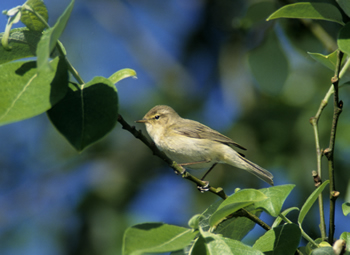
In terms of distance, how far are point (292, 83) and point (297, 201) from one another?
68.9 inches

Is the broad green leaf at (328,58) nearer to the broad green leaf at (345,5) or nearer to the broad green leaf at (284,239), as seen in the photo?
the broad green leaf at (345,5)

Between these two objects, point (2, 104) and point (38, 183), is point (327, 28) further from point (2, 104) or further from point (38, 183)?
point (38, 183)

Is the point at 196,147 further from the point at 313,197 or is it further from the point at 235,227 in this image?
the point at 313,197

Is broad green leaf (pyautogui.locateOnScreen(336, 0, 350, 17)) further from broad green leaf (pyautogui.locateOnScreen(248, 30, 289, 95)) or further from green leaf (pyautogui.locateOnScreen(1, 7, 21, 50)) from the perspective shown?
green leaf (pyautogui.locateOnScreen(1, 7, 21, 50))

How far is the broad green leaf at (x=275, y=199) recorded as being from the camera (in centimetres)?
148

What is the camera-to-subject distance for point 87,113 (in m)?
1.30

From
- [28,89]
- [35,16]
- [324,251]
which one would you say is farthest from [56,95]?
[324,251]

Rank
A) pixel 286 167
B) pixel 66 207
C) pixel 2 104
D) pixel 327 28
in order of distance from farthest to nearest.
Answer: pixel 66 207 → pixel 286 167 → pixel 327 28 → pixel 2 104

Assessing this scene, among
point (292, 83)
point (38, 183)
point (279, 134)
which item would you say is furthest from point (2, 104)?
point (38, 183)

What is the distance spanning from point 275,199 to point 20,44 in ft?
3.70

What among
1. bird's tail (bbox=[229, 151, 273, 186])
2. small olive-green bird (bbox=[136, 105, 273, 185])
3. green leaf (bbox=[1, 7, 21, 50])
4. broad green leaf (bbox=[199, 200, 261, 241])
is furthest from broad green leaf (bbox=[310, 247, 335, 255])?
small olive-green bird (bbox=[136, 105, 273, 185])

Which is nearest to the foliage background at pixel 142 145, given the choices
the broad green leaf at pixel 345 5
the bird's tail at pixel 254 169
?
the bird's tail at pixel 254 169

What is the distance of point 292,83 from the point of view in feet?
17.3

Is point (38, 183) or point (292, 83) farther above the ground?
point (292, 83)
